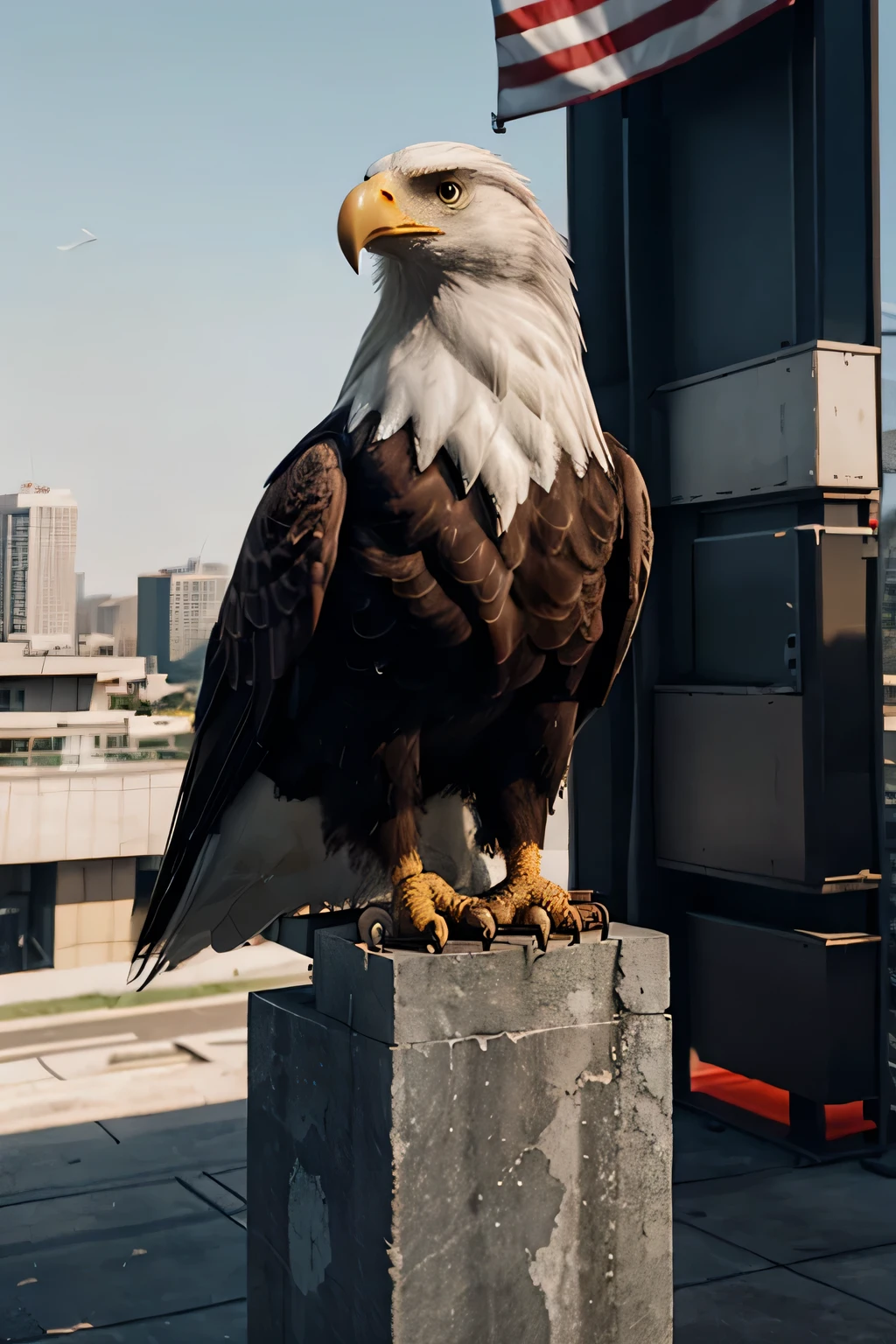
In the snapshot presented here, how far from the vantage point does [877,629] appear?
478cm

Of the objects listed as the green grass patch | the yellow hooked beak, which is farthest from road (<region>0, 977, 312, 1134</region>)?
the yellow hooked beak

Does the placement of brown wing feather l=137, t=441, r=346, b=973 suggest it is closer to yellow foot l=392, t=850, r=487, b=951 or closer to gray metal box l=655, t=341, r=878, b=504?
yellow foot l=392, t=850, r=487, b=951

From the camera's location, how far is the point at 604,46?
4926 millimetres

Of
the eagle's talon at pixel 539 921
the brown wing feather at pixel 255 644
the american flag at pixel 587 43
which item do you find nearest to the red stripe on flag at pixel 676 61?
the american flag at pixel 587 43

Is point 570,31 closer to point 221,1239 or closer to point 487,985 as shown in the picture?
point 487,985

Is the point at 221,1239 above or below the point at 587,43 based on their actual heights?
below

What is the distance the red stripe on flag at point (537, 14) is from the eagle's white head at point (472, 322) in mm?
3196

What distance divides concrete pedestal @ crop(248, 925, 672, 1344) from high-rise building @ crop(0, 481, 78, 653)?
14.2m

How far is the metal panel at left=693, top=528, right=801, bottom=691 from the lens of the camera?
188 inches

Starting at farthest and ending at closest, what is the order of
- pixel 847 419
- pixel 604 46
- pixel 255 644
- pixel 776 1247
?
pixel 604 46 < pixel 847 419 < pixel 776 1247 < pixel 255 644

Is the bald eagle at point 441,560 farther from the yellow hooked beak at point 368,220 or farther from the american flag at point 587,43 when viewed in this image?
the american flag at point 587,43

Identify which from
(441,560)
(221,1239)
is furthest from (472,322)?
(221,1239)

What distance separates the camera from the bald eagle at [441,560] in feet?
7.57

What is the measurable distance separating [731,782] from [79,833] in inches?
253
